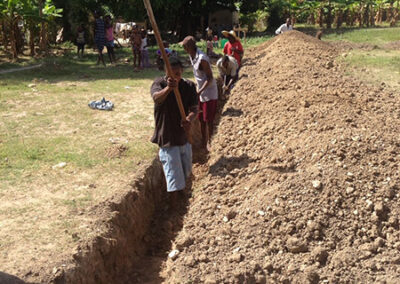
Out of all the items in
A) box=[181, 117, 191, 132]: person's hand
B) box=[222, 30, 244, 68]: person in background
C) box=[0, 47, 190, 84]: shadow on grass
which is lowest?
box=[0, 47, 190, 84]: shadow on grass

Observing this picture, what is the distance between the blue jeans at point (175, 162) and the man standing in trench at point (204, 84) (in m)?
1.49

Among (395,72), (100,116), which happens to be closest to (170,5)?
(395,72)

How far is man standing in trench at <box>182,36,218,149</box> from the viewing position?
619cm

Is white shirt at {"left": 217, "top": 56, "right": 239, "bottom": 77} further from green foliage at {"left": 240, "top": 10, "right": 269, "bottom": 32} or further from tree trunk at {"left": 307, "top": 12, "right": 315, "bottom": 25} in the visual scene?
tree trunk at {"left": 307, "top": 12, "right": 315, "bottom": 25}

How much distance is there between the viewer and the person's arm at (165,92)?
4.63 m

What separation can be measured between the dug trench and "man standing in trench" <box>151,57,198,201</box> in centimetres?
63

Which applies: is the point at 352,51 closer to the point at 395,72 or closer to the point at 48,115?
the point at 395,72

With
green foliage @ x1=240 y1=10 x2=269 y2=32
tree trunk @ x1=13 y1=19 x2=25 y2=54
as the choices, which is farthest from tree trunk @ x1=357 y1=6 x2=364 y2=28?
tree trunk @ x1=13 y1=19 x2=25 y2=54

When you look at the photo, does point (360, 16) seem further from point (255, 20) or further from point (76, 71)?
point (76, 71)

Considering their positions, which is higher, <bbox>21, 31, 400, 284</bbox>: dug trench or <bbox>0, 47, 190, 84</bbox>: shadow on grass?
<bbox>0, 47, 190, 84</bbox>: shadow on grass

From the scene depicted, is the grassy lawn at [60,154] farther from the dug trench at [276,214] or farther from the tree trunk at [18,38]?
the tree trunk at [18,38]

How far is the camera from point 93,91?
34.2 ft

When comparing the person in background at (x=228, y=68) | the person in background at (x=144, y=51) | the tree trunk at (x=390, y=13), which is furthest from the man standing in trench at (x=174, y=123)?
the tree trunk at (x=390, y=13)

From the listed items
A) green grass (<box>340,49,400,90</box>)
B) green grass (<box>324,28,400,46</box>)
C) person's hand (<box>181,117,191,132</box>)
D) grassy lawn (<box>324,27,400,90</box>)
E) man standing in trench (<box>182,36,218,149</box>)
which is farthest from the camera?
green grass (<box>324,28,400,46</box>)
